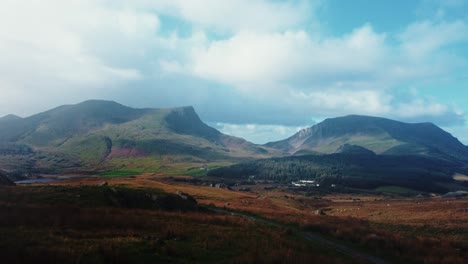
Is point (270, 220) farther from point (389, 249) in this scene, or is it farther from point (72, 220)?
point (72, 220)

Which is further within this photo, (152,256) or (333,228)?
(333,228)

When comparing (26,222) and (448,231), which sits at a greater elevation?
(26,222)

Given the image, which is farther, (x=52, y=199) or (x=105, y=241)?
(x=52, y=199)

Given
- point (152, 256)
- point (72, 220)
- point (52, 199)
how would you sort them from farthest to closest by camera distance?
point (52, 199) → point (72, 220) → point (152, 256)

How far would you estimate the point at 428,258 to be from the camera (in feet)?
103

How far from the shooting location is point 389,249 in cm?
3438

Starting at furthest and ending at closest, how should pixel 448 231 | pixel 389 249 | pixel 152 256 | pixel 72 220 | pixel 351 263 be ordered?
pixel 448 231 → pixel 389 249 → pixel 72 220 → pixel 351 263 → pixel 152 256

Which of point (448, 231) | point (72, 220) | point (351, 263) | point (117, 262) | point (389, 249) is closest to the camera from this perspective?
point (117, 262)

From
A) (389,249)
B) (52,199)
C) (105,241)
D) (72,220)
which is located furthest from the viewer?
(52,199)

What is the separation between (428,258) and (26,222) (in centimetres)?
3001

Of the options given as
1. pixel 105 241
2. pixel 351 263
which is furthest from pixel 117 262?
pixel 351 263

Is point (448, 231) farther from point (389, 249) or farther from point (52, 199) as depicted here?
point (52, 199)

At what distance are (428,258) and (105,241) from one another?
2472 cm

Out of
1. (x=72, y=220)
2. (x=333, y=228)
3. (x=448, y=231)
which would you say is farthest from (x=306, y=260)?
(x=448, y=231)
